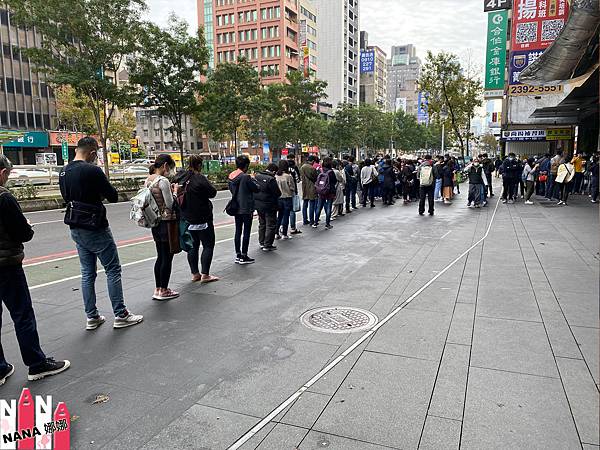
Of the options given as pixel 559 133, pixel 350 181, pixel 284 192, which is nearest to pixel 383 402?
pixel 284 192

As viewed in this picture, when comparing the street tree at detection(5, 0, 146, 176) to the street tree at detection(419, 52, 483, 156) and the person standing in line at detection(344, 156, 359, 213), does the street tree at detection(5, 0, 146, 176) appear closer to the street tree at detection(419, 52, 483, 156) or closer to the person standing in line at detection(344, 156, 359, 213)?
the person standing in line at detection(344, 156, 359, 213)

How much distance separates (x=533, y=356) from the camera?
4172mm

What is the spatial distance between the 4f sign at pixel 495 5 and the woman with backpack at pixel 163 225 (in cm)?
2776

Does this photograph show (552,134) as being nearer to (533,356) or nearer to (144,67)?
(144,67)

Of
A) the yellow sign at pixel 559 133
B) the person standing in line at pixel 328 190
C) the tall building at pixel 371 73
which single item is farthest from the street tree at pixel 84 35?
the tall building at pixel 371 73

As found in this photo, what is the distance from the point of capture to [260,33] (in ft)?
256

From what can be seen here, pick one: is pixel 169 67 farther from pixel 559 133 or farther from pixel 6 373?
pixel 559 133

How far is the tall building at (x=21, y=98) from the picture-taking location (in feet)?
168

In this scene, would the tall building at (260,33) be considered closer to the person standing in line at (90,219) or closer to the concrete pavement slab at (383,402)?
the person standing in line at (90,219)

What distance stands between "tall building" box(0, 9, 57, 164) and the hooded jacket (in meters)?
50.6

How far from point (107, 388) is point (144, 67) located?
68.2 ft

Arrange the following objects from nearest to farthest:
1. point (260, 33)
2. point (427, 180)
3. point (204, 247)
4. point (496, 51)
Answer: point (204, 247) < point (427, 180) < point (496, 51) < point (260, 33)

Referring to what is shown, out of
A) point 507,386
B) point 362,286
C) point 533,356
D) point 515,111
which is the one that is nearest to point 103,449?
point 507,386

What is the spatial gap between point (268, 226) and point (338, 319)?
4119 mm
